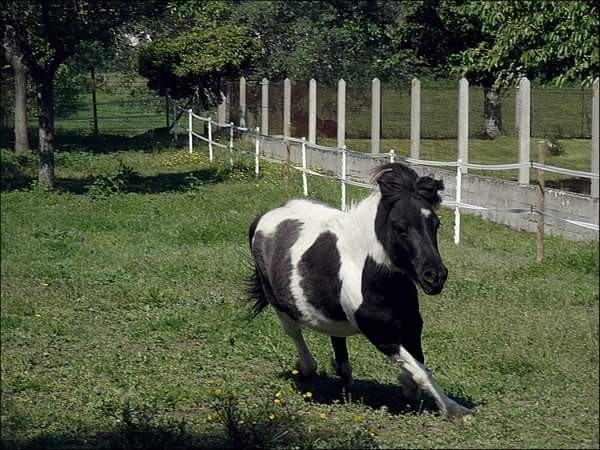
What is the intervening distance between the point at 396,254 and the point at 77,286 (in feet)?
20.3

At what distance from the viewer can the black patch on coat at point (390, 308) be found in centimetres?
736

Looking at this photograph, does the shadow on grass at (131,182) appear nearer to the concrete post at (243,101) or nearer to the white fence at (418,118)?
the white fence at (418,118)

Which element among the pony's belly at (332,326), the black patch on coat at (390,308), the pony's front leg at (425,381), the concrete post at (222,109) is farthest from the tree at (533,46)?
the concrete post at (222,109)

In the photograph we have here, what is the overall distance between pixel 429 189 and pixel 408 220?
251 millimetres

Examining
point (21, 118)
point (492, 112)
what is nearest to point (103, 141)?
point (21, 118)

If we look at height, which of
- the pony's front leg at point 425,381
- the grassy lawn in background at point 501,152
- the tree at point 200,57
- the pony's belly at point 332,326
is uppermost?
the tree at point 200,57

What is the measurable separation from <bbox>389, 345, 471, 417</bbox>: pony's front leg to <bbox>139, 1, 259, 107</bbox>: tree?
82.6ft

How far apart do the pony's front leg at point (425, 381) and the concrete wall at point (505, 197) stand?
3.67m

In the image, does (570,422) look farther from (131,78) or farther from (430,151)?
(131,78)

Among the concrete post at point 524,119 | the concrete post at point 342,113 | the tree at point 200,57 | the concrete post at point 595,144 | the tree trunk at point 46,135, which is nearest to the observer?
the concrete post at point 595,144

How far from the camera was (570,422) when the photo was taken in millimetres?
6160

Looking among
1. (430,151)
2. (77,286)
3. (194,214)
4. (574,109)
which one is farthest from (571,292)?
(430,151)

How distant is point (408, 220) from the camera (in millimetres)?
7094

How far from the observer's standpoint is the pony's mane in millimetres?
7184
